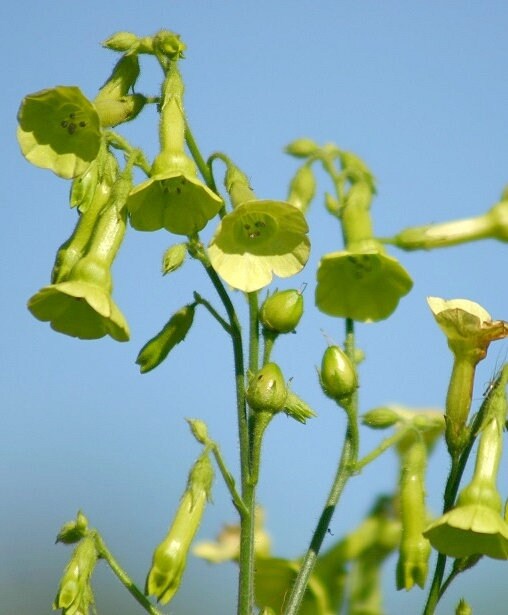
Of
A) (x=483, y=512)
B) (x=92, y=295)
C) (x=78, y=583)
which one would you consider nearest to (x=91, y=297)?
(x=92, y=295)

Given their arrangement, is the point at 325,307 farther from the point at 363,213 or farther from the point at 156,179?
the point at 156,179

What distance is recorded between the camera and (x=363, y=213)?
3107 mm

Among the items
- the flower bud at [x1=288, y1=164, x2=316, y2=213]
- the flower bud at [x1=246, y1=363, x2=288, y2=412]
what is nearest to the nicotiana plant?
the flower bud at [x1=246, y1=363, x2=288, y2=412]

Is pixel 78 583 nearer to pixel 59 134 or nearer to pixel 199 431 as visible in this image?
pixel 199 431

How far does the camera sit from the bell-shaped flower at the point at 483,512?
2.26m

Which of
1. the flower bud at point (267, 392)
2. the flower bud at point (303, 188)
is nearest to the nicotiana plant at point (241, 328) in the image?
the flower bud at point (267, 392)

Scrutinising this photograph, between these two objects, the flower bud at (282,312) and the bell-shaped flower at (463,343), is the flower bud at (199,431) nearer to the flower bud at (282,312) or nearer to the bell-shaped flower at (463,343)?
→ the flower bud at (282,312)

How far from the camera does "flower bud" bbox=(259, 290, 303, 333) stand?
2.49 metres

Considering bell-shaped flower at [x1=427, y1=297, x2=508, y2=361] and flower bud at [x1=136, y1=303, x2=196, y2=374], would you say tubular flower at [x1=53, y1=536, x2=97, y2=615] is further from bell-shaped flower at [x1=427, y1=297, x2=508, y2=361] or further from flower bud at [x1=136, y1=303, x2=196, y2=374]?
bell-shaped flower at [x1=427, y1=297, x2=508, y2=361]

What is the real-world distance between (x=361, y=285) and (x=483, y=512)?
761 mm

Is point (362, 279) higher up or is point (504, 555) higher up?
point (362, 279)

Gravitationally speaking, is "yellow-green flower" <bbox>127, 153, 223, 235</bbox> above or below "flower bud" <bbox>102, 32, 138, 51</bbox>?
below

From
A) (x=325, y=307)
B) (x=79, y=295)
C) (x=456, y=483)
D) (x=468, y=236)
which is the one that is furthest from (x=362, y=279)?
(x=79, y=295)

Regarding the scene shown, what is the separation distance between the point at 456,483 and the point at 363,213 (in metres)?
0.92
